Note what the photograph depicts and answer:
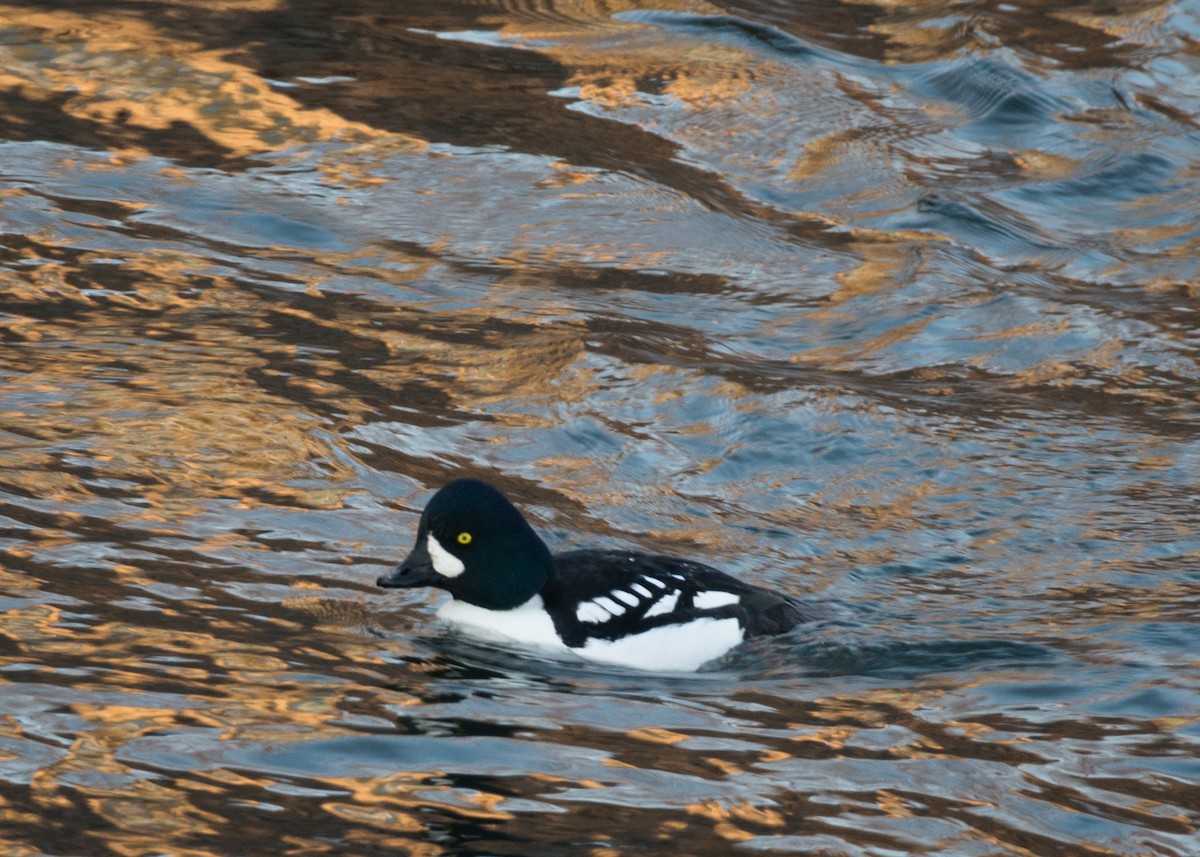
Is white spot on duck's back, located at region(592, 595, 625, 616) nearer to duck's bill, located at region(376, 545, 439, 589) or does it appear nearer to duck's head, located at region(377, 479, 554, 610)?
duck's head, located at region(377, 479, 554, 610)

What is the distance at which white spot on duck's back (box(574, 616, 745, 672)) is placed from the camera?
7.07 m

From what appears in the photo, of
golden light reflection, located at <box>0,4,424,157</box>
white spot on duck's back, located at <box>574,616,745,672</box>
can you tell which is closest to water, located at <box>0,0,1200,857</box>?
golden light reflection, located at <box>0,4,424,157</box>

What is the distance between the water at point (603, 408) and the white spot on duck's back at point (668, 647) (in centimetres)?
17

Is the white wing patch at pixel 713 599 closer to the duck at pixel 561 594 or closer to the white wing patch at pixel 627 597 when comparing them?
the duck at pixel 561 594

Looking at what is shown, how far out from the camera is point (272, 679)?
6.27m

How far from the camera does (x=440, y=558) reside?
23.3 ft

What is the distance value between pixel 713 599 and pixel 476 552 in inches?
37.9

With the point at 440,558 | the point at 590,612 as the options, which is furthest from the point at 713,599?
the point at 440,558

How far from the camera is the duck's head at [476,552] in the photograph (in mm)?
7102

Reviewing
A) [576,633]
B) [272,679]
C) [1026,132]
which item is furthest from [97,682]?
[1026,132]

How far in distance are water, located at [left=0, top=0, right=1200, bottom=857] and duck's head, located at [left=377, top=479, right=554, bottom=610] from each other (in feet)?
0.83

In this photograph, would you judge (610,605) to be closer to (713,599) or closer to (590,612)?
(590,612)

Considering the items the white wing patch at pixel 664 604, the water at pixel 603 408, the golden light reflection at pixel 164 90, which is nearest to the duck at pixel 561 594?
the white wing patch at pixel 664 604

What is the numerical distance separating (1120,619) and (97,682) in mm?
4168
